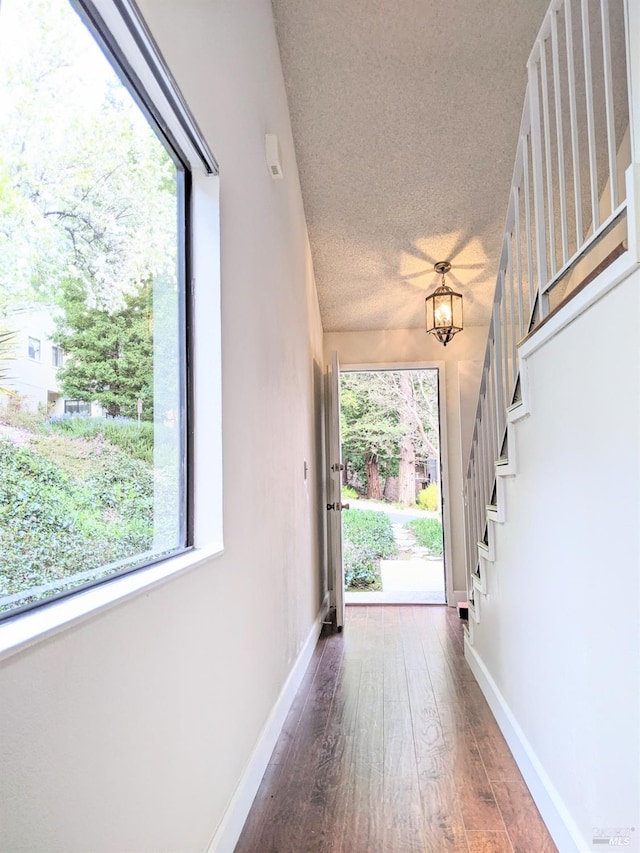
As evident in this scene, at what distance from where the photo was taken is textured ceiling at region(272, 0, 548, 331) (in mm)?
2717

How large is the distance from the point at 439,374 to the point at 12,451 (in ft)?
14.1

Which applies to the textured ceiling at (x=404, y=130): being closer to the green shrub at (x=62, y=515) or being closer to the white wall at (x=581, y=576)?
the white wall at (x=581, y=576)

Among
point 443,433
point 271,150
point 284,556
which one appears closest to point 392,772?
point 284,556

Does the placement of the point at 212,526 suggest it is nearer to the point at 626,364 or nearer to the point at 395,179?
the point at 626,364

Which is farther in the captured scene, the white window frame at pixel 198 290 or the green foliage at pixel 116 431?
the white window frame at pixel 198 290

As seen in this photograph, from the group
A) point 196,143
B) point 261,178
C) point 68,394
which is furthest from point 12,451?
point 261,178

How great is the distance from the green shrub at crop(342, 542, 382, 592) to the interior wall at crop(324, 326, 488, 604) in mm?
1458

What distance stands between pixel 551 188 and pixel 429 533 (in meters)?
5.21

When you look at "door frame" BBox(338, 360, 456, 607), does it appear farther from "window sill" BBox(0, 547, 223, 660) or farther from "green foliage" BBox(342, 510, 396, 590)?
"window sill" BBox(0, 547, 223, 660)

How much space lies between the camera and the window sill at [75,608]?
0.72 m

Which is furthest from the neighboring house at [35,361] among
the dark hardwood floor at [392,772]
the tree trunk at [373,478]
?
the tree trunk at [373,478]

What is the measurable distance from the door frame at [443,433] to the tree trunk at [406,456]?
1.94 m

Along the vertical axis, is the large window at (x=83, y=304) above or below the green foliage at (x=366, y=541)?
above

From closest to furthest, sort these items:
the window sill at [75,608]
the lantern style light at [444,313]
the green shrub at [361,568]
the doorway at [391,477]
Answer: the window sill at [75,608] < the lantern style light at [444,313] < the green shrub at [361,568] < the doorway at [391,477]
